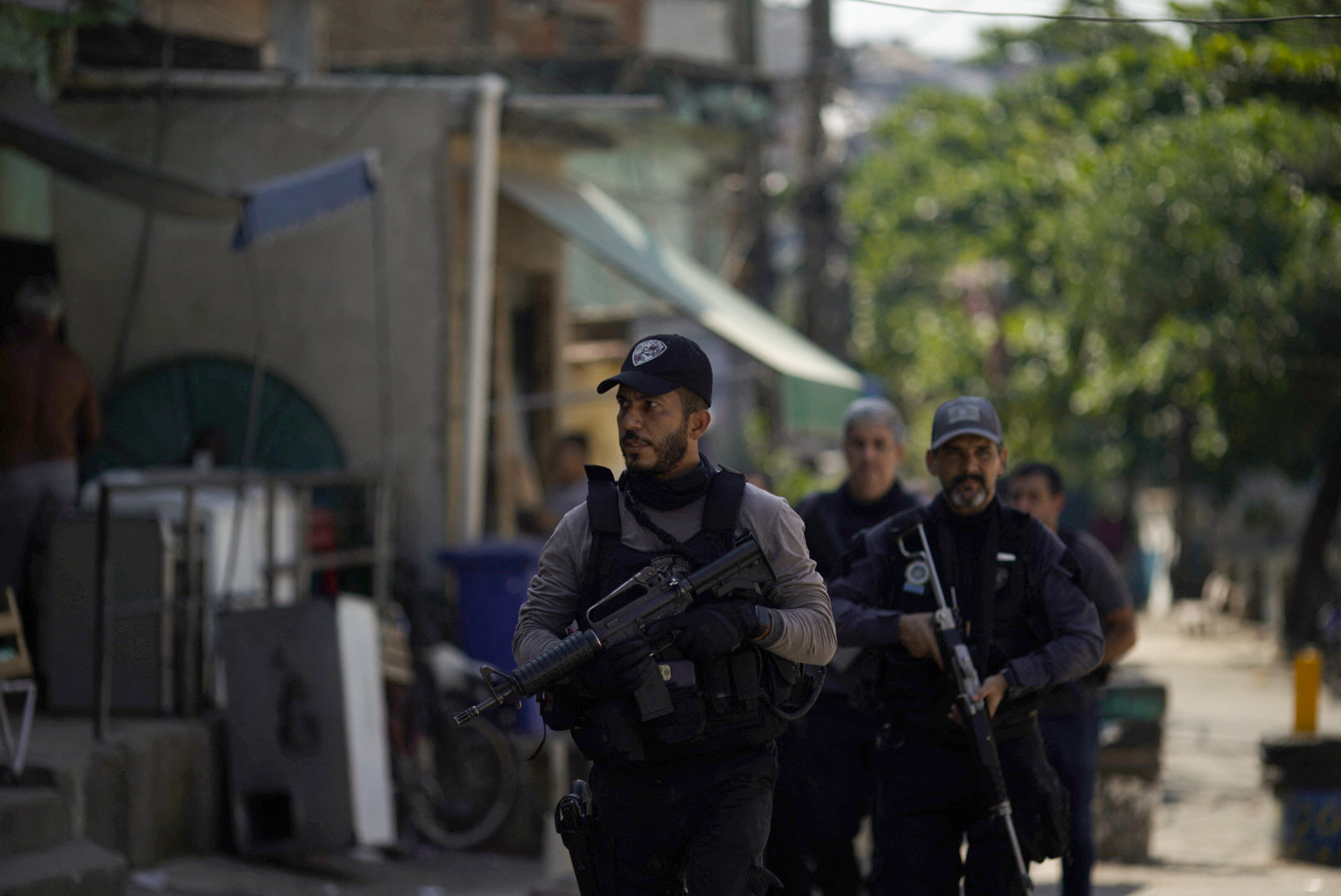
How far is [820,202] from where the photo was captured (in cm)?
1738

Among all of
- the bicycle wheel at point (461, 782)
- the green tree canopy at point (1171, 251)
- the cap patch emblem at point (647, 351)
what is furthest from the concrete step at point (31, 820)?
the green tree canopy at point (1171, 251)

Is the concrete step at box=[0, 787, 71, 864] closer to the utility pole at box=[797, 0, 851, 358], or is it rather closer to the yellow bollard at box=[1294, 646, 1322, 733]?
the yellow bollard at box=[1294, 646, 1322, 733]

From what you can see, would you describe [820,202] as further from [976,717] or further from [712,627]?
[712,627]

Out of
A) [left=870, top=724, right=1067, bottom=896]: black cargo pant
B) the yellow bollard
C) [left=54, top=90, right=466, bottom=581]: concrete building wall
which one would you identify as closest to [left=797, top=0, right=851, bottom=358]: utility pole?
[left=54, top=90, right=466, bottom=581]: concrete building wall

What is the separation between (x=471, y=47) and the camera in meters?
20.0

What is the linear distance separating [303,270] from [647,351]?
285 inches

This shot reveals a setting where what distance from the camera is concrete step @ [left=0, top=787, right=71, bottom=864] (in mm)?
6098

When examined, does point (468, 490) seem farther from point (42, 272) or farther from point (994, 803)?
point (994, 803)

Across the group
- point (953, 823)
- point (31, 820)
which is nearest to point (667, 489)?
point (953, 823)

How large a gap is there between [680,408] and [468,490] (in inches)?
266

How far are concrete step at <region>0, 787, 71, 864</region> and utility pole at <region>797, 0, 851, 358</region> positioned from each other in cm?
1136

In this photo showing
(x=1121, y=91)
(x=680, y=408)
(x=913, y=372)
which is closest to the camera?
(x=680, y=408)

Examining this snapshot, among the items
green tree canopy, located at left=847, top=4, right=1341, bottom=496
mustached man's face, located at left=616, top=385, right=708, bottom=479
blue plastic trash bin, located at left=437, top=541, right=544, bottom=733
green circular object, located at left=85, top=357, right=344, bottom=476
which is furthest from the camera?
green tree canopy, located at left=847, top=4, right=1341, bottom=496

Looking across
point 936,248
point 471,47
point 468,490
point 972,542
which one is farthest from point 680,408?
point 936,248
